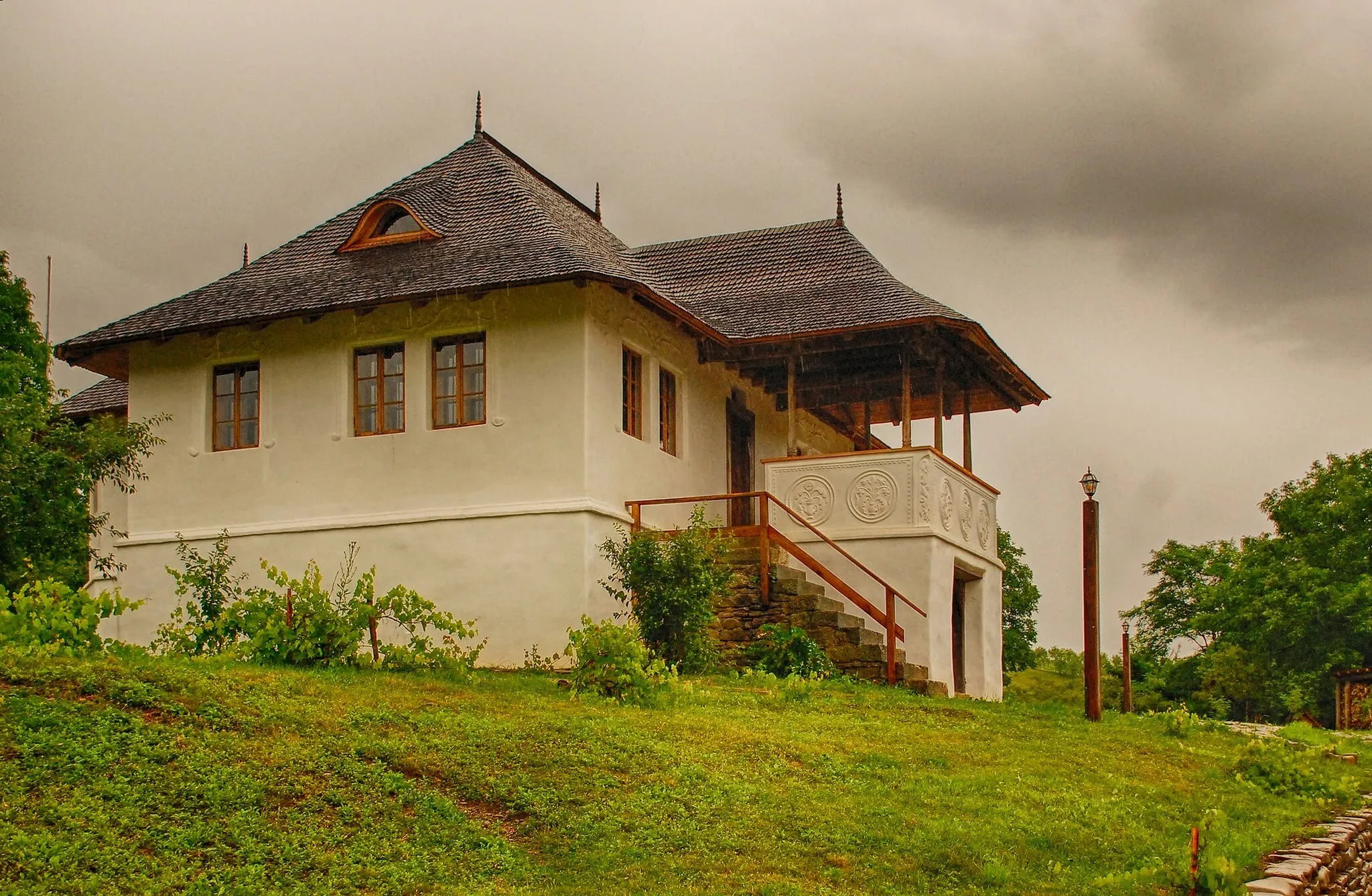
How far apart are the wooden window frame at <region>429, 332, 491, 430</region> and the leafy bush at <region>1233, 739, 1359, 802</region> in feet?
32.5

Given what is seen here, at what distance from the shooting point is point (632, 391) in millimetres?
21266

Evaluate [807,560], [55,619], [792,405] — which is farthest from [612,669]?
[792,405]

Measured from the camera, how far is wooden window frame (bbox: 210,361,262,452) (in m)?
21.3

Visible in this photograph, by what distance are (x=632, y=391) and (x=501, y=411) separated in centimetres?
216

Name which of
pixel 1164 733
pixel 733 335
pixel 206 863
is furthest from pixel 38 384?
pixel 206 863

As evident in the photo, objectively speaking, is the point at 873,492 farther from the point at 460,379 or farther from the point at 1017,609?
the point at 1017,609

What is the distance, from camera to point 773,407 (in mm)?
26266

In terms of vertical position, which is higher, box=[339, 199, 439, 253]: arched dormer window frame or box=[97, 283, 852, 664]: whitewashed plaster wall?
box=[339, 199, 439, 253]: arched dormer window frame

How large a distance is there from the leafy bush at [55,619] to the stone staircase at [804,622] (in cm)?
900

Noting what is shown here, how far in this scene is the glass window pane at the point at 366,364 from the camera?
68.3ft

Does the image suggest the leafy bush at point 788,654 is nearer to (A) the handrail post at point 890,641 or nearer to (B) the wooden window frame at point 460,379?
(A) the handrail post at point 890,641

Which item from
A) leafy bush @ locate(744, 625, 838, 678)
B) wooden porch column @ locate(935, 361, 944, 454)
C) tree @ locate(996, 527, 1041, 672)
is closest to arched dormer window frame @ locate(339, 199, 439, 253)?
leafy bush @ locate(744, 625, 838, 678)

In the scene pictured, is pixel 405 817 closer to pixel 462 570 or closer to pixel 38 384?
pixel 462 570

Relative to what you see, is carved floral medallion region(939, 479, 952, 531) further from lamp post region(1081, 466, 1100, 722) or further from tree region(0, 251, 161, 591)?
tree region(0, 251, 161, 591)
